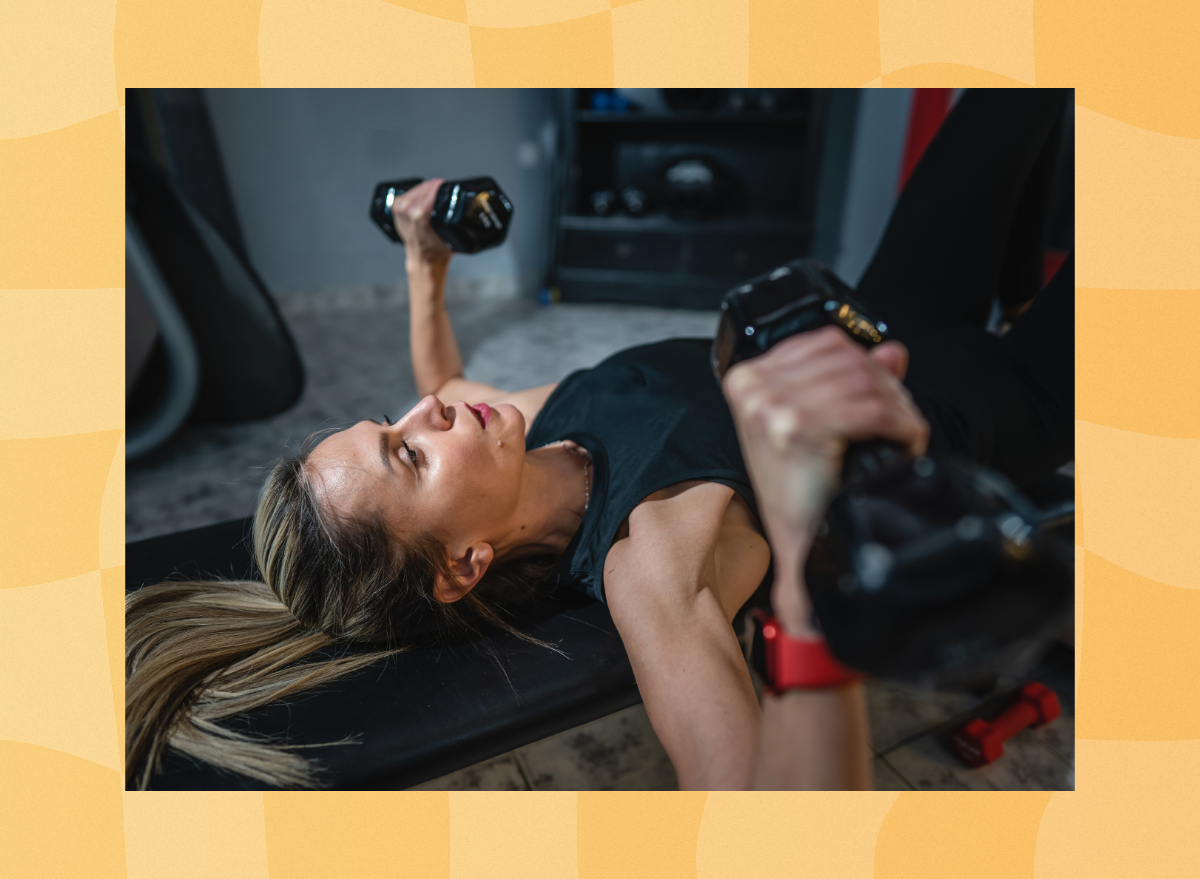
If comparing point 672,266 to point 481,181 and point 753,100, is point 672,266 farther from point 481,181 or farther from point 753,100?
point 481,181

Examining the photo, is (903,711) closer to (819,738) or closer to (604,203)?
(819,738)

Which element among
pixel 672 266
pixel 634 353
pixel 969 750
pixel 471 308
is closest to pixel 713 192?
pixel 672 266

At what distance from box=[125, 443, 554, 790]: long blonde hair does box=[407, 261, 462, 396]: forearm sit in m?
0.55

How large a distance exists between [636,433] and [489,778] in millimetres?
745

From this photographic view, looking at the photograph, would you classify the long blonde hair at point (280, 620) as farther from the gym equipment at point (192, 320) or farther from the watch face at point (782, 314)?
the gym equipment at point (192, 320)

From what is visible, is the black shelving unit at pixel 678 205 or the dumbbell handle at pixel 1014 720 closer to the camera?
the dumbbell handle at pixel 1014 720

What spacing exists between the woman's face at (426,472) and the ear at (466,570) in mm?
28

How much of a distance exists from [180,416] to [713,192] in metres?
2.81

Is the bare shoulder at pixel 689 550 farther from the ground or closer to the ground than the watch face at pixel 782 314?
closer to the ground

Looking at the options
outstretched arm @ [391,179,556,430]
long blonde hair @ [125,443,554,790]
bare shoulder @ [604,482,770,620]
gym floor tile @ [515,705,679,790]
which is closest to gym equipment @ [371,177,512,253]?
outstretched arm @ [391,179,556,430]

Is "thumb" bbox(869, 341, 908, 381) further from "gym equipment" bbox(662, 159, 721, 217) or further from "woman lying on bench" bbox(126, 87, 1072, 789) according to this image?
"gym equipment" bbox(662, 159, 721, 217)

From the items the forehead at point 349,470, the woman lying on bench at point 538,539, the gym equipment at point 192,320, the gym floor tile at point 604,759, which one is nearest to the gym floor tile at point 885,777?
the gym floor tile at point 604,759

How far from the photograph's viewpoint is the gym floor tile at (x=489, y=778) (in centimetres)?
132

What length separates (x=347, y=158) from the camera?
3.73m
